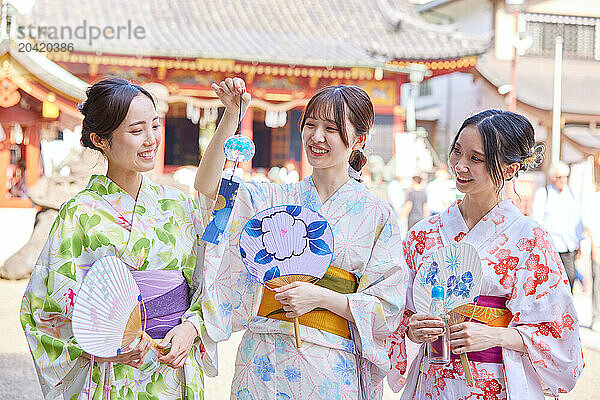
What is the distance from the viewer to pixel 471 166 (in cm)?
225

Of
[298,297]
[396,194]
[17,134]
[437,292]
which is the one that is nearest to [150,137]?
[298,297]

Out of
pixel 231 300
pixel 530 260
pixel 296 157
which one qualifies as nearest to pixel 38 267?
pixel 231 300

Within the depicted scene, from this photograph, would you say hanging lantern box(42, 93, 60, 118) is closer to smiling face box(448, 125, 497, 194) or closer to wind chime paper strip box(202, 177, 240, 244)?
wind chime paper strip box(202, 177, 240, 244)

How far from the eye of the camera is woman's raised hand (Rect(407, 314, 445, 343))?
2.07 m

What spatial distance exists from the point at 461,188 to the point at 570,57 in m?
21.5

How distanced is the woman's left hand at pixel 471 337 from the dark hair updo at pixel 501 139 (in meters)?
0.46

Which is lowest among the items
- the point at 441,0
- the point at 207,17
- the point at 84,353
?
the point at 84,353

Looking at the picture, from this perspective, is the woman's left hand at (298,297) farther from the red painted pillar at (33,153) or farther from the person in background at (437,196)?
the red painted pillar at (33,153)

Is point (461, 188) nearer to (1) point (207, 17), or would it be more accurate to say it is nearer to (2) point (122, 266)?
(2) point (122, 266)

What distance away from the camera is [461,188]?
89.7 inches

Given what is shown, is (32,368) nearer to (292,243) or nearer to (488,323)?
(292,243)

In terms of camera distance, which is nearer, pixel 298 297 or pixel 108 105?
pixel 298 297

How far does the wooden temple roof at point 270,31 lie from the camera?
1361 cm

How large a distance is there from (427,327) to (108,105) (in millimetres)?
1139
